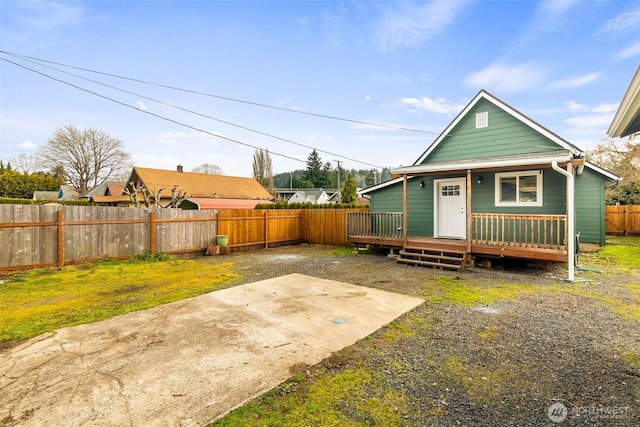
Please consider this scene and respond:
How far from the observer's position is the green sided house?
A: 8.08 meters

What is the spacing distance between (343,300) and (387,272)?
275 centimetres

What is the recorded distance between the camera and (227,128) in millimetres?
14258

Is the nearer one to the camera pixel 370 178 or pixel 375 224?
pixel 375 224

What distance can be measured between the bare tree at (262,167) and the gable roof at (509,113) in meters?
39.9

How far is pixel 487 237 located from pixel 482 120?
14.1 ft

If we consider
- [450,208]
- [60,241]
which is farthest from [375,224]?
[60,241]

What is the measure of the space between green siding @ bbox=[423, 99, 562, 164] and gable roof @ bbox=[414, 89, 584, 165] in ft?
0.32

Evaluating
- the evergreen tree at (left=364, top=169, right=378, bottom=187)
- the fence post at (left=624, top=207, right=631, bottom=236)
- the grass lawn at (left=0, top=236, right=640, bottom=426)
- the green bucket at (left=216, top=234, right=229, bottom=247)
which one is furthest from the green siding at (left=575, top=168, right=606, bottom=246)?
the evergreen tree at (left=364, top=169, right=378, bottom=187)

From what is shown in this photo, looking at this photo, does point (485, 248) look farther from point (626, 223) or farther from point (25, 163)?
point (25, 163)

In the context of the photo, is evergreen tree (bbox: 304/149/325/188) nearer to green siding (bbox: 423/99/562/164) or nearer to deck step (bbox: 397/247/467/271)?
green siding (bbox: 423/99/562/164)

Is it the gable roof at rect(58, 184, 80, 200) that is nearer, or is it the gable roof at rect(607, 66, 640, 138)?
the gable roof at rect(607, 66, 640, 138)

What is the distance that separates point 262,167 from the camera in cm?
4922

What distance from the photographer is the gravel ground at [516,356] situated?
2.37 m

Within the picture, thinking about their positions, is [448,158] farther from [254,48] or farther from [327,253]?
[254,48]
